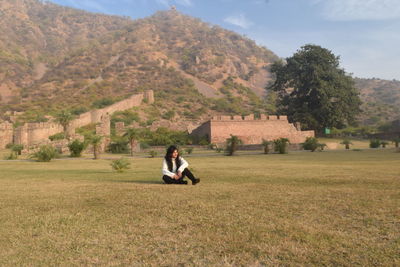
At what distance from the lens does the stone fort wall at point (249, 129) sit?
3391cm

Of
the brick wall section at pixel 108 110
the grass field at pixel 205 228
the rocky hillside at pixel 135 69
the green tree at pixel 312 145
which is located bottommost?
the grass field at pixel 205 228

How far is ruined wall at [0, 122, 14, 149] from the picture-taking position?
125ft

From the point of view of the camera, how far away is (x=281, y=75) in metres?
49.9

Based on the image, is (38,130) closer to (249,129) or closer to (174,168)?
(249,129)

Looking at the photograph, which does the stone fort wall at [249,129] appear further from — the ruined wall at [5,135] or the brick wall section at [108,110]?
the ruined wall at [5,135]

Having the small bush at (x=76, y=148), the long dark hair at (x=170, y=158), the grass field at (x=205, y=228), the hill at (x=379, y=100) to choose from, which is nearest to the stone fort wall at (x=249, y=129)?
the small bush at (x=76, y=148)

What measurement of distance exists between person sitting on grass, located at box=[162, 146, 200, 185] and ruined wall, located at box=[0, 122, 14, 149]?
36931 millimetres

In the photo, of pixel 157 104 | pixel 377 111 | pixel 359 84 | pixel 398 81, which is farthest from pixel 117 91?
pixel 398 81

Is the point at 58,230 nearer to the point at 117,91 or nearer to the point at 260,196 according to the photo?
the point at 260,196

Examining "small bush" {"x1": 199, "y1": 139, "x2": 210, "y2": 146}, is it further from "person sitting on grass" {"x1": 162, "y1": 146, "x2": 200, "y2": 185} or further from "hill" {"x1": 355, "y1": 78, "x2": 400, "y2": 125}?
"hill" {"x1": 355, "y1": 78, "x2": 400, "y2": 125}

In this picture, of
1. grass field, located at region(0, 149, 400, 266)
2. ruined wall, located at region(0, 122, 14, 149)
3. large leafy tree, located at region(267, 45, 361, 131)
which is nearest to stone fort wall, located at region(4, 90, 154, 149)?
ruined wall, located at region(0, 122, 14, 149)

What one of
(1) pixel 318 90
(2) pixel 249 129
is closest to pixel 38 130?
(2) pixel 249 129

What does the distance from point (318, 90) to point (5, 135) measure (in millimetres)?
39230

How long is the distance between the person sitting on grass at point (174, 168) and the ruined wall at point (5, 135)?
36.9 metres
